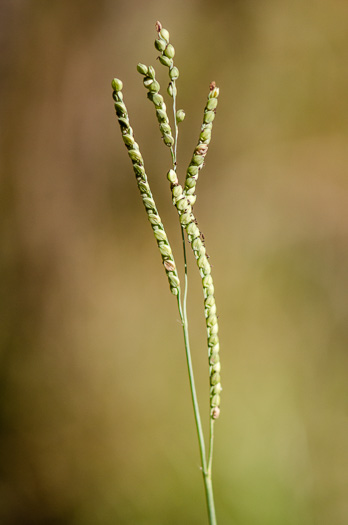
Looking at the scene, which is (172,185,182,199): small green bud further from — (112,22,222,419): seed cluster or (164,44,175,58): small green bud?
(164,44,175,58): small green bud

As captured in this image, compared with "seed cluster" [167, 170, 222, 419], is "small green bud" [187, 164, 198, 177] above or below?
above

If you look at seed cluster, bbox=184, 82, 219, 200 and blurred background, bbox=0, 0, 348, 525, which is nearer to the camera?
seed cluster, bbox=184, 82, 219, 200

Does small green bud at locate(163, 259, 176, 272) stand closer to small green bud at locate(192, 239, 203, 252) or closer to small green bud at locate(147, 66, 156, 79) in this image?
small green bud at locate(192, 239, 203, 252)

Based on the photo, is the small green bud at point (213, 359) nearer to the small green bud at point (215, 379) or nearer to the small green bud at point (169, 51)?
the small green bud at point (215, 379)

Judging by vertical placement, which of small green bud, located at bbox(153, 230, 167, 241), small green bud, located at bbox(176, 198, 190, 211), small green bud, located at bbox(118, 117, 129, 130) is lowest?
small green bud, located at bbox(153, 230, 167, 241)

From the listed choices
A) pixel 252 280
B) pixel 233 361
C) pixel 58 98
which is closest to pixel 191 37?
pixel 58 98

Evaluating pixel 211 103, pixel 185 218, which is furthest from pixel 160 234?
pixel 211 103

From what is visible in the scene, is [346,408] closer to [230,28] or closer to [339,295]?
[339,295]

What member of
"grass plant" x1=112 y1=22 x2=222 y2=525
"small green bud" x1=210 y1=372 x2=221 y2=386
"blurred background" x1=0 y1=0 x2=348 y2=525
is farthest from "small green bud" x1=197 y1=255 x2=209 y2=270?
"blurred background" x1=0 y1=0 x2=348 y2=525
